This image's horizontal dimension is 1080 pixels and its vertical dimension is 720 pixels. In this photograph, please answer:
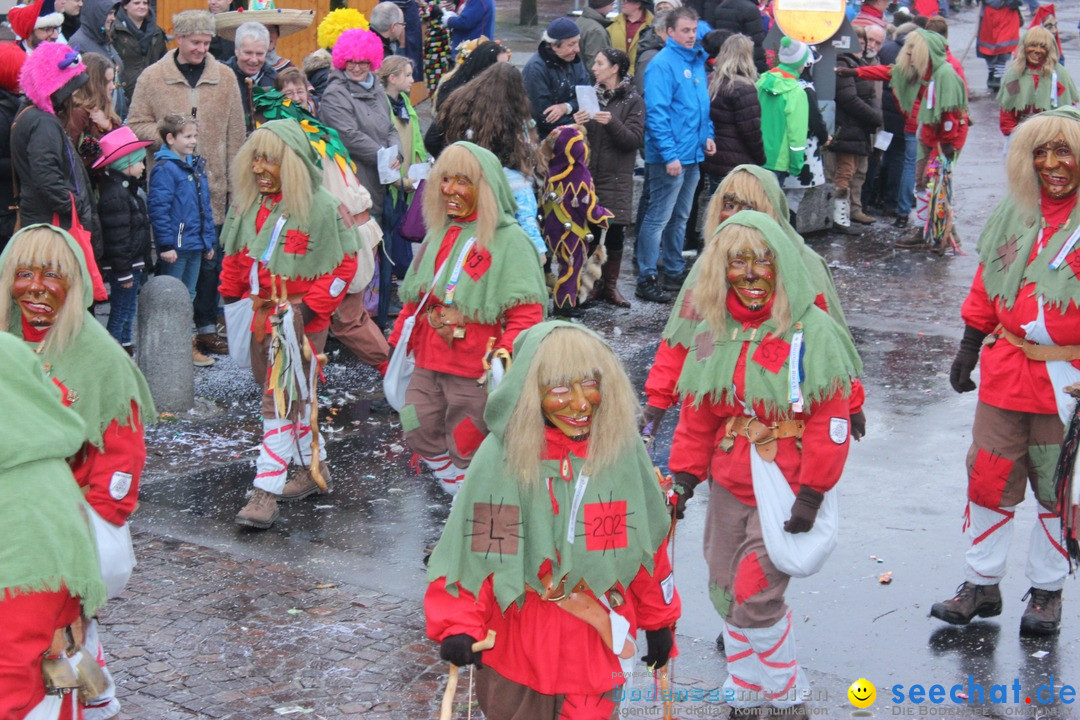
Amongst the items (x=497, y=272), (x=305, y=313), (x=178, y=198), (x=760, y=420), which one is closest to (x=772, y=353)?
(x=760, y=420)

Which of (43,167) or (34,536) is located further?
(43,167)

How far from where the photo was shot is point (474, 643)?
4.48 meters

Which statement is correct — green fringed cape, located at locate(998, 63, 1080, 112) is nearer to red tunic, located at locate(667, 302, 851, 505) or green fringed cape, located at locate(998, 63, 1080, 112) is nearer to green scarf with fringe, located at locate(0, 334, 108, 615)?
red tunic, located at locate(667, 302, 851, 505)

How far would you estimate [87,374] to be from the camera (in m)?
5.29

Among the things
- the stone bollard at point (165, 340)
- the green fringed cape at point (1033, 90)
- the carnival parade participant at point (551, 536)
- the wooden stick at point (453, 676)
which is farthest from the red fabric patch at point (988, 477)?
the green fringed cape at point (1033, 90)

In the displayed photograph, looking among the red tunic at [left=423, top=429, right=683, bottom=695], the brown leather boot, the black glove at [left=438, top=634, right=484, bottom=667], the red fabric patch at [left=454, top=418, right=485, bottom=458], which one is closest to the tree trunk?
the brown leather boot

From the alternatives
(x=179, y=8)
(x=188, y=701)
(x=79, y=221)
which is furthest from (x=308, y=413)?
(x=179, y=8)

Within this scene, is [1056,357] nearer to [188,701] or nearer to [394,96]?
[188,701]

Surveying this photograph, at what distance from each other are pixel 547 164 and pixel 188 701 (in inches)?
235

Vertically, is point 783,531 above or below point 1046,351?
below

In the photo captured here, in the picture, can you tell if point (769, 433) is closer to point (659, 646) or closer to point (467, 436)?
point (659, 646)

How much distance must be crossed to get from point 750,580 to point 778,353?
2.84ft

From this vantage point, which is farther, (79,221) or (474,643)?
(79,221)

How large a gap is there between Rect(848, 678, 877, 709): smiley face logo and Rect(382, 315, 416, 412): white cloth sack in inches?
106
